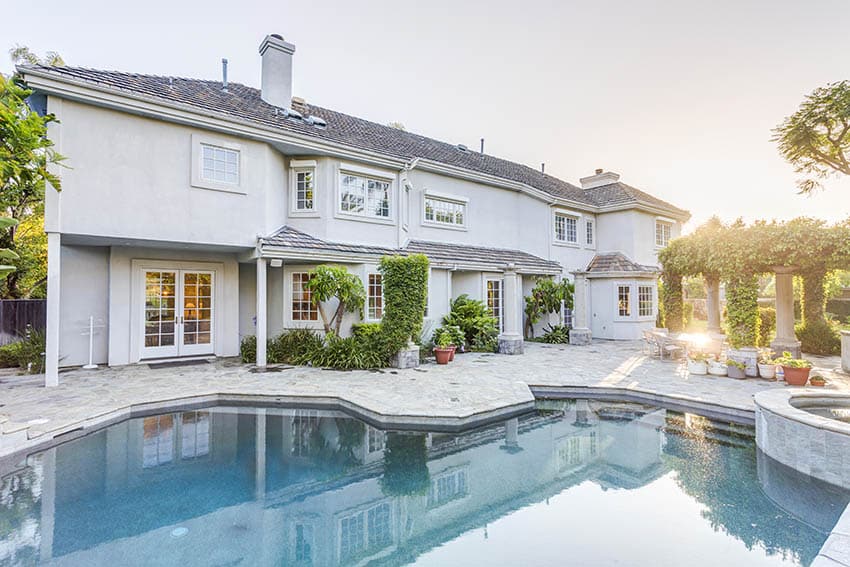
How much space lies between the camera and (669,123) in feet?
48.7

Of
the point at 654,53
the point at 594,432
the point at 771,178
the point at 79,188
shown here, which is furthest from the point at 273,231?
the point at 771,178

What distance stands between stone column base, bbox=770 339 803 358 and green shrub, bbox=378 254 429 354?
39.9ft

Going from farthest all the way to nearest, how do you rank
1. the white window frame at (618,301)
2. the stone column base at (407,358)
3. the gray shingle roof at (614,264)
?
the gray shingle roof at (614,264) → the white window frame at (618,301) → the stone column base at (407,358)

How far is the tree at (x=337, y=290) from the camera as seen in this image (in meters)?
11.4

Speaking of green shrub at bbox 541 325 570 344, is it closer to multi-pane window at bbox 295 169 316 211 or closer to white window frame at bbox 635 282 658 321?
white window frame at bbox 635 282 658 321

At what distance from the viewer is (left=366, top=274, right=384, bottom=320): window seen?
13.4m

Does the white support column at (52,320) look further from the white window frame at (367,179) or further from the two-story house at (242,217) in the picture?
the white window frame at (367,179)

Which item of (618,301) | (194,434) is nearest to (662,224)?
(618,301)

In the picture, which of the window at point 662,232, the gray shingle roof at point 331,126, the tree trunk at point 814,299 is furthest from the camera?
the window at point 662,232

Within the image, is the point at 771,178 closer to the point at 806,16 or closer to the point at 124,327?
the point at 806,16

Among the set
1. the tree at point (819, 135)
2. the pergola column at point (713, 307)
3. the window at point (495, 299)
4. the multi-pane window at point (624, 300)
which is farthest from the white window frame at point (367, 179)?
the tree at point (819, 135)

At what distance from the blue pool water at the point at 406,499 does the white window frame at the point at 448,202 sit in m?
9.76

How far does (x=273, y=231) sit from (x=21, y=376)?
735 centimetres

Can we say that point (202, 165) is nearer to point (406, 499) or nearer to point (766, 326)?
point (406, 499)
